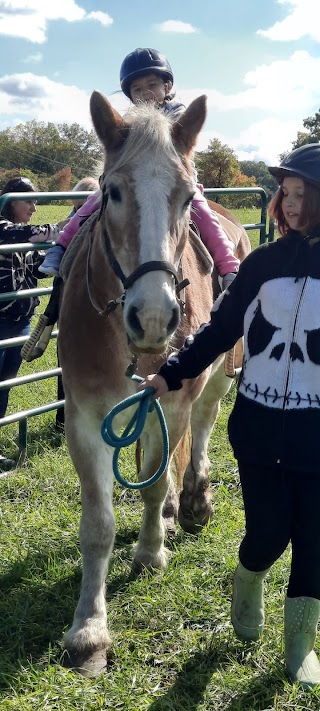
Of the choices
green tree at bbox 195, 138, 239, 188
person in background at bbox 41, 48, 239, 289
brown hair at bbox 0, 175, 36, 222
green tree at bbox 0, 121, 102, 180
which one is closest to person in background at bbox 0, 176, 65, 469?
brown hair at bbox 0, 175, 36, 222

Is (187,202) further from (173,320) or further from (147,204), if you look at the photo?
(173,320)

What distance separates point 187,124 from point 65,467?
2.45m

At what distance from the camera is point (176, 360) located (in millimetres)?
2395

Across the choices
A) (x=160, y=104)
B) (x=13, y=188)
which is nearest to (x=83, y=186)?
(x=13, y=188)

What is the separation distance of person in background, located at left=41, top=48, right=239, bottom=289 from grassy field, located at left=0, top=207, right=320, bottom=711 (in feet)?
4.62

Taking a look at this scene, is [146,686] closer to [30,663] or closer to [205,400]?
[30,663]

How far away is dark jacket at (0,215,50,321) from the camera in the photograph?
428 centimetres

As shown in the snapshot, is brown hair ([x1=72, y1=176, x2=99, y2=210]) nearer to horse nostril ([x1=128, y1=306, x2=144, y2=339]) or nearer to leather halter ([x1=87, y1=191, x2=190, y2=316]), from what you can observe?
leather halter ([x1=87, y1=191, x2=190, y2=316])

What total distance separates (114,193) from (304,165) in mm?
660

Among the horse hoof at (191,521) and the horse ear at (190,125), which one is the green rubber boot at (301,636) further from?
the horse ear at (190,125)

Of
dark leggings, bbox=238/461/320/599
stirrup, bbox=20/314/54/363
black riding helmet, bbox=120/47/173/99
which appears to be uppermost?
black riding helmet, bbox=120/47/173/99

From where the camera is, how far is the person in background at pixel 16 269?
168 inches

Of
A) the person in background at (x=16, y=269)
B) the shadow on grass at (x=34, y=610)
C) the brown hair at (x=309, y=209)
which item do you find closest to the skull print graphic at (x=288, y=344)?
the brown hair at (x=309, y=209)

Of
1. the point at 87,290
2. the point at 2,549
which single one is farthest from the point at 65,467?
the point at 87,290
